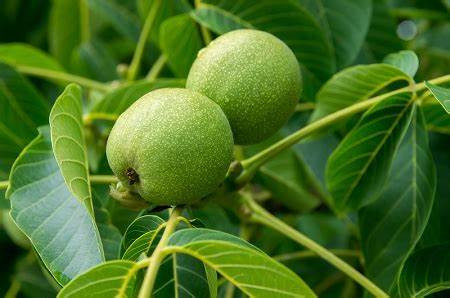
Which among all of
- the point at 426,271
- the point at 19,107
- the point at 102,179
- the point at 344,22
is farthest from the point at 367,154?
the point at 19,107

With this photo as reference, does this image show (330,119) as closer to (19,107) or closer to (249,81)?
(249,81)

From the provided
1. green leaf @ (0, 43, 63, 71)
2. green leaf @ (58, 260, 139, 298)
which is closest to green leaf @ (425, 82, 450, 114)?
green leaf @ (58, 260, 139, 298)

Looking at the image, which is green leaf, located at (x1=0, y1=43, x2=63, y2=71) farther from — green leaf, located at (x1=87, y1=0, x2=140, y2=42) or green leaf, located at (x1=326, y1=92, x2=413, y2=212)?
green leaf, located at (x1=326, y1=92, x2=413, y2=212)

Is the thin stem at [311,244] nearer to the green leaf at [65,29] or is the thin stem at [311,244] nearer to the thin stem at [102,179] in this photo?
the thin stem at [102,179]

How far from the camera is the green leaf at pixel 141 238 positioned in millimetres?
914

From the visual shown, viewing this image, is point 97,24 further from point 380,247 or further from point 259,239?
point 380,247

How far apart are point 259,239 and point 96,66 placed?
647 mm

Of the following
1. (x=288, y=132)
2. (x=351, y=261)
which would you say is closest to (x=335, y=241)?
(x=351, y=261)

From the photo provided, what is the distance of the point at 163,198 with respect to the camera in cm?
95

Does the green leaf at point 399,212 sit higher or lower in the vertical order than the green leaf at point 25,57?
lower

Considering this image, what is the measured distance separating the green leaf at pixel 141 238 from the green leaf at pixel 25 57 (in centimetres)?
78

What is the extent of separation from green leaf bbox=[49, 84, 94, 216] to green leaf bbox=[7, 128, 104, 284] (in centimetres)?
4

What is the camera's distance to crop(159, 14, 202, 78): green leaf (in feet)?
4.61

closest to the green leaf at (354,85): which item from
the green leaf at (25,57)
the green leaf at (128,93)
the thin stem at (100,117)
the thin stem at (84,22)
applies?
the green leaf at (128,93)
